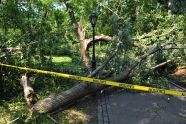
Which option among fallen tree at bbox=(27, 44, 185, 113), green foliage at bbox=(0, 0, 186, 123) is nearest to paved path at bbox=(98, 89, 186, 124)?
fallen tree at bbox=(27, 44, 185, 113)

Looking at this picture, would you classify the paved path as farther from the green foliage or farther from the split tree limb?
the green foliage

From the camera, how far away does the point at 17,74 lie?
32.5 ft

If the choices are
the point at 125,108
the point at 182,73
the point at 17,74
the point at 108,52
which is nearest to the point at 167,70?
the point at 182,73

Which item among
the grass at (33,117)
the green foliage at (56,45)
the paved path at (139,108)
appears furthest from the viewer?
the green foliage at (56,45)

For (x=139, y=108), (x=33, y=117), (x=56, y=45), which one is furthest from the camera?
(x=56, y=45)

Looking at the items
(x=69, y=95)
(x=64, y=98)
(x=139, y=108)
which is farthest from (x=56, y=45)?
(x=139, y=108)

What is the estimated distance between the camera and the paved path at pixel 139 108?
25.4 feet

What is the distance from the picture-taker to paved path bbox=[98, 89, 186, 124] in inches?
305

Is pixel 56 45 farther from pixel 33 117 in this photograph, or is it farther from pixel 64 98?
pixel 33 117

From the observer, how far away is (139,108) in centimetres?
877

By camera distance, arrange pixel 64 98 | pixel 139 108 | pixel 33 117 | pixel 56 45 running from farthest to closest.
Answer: pixel 56 45, pixel 139 108, pixel 64 98, pixel 33 117

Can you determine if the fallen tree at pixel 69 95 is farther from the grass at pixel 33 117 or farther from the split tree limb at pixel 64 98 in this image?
the grass at pixel 33 117

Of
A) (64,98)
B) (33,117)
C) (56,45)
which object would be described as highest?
(56,45)

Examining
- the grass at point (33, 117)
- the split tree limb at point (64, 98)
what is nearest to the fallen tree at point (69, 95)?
the split tree limb at point (64, 98)
